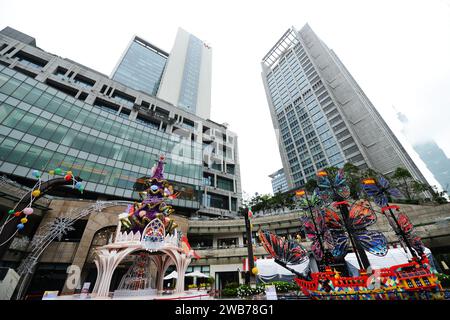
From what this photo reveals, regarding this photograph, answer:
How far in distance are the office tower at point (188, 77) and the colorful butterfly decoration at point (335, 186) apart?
61.3m

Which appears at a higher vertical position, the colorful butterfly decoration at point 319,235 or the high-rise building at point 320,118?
the high-rise building at point 320,118

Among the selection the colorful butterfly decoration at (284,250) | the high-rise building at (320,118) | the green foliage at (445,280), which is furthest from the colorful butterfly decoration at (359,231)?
the high-rise building at (320,118)

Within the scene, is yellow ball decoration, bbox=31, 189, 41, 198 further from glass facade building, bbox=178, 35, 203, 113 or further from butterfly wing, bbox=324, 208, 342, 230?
glass facade building, bbox=178, 35, 203, 113

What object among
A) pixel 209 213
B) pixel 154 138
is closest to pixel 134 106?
pixel 154 138

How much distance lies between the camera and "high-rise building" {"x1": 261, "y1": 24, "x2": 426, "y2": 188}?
165 ft

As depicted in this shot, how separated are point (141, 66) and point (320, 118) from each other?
7267cm

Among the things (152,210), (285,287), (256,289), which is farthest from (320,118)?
(152,210)

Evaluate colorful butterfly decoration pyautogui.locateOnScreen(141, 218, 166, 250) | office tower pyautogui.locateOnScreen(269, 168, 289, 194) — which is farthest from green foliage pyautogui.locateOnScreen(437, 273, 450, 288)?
office tower pyautogui.locateOnScreen(269, 168, 289, 194)

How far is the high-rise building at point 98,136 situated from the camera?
23.5 metres

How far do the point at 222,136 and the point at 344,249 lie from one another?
138 feet

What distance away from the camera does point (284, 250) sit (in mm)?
9203

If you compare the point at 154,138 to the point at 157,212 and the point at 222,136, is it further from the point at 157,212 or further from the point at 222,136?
the point at 157,212

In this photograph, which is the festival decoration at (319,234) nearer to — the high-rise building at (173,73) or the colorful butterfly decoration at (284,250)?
the colorful butterfly decoration at (284,250)

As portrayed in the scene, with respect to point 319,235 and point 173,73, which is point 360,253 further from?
point 173,73
